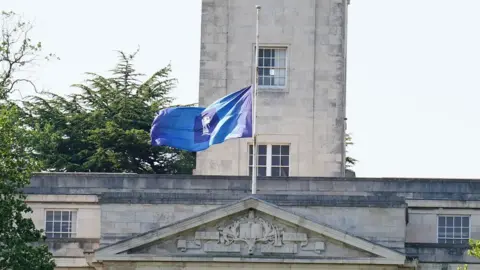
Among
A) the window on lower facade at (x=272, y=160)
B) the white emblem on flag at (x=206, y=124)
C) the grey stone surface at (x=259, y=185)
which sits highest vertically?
the white emblem on flag at (x=206, y=124)

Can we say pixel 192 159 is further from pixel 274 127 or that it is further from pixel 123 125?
pixel 274 127

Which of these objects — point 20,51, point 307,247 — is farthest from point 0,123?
point 20,51

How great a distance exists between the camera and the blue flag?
89812 millimetres

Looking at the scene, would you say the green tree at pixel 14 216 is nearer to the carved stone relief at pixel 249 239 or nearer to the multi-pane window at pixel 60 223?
the carved stone relief at pixel 249 239

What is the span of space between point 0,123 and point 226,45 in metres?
15.9

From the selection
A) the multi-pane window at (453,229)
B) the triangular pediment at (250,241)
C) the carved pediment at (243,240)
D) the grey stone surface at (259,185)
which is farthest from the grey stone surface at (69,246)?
the multi-pane window at (453,229)

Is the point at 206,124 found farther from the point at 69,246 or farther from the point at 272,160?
the point at 69,246

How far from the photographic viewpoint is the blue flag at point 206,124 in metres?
89.8

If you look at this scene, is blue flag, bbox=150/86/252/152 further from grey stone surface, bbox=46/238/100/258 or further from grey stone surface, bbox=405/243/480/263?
grey stone surface, bbox=405/243/480/263

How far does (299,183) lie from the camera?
300 feet

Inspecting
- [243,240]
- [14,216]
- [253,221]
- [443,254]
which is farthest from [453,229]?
[14,216]

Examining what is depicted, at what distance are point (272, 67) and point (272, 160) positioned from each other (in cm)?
327

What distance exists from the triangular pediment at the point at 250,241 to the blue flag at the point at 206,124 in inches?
132

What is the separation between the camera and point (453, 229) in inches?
3607
